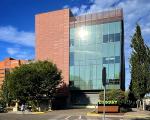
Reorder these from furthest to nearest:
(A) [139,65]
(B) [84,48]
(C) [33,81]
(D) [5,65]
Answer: (D) [5,65] < (B) [84,48] < (C) [33,81] < (A) [139,65]

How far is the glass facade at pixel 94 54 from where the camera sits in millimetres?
70125

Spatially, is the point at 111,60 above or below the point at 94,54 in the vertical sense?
below

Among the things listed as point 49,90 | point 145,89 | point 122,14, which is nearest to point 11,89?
point 49,90

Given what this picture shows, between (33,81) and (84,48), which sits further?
(84,48)

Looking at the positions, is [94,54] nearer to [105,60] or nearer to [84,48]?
[84,48]

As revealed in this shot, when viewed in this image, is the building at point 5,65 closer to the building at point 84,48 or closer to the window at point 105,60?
the building at point 84,48

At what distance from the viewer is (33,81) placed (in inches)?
2293

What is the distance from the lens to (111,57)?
70625mm

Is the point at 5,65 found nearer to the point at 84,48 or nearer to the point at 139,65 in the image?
the point at 84,48

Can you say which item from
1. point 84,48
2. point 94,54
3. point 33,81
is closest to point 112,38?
point 94,54

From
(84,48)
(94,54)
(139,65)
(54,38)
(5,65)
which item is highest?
(54,38)

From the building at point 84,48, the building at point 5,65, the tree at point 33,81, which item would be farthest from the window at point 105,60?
the building at point 5,65

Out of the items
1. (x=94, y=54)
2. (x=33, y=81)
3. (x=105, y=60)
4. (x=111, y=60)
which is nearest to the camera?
(x=33, y=81)

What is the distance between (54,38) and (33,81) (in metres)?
22.9
